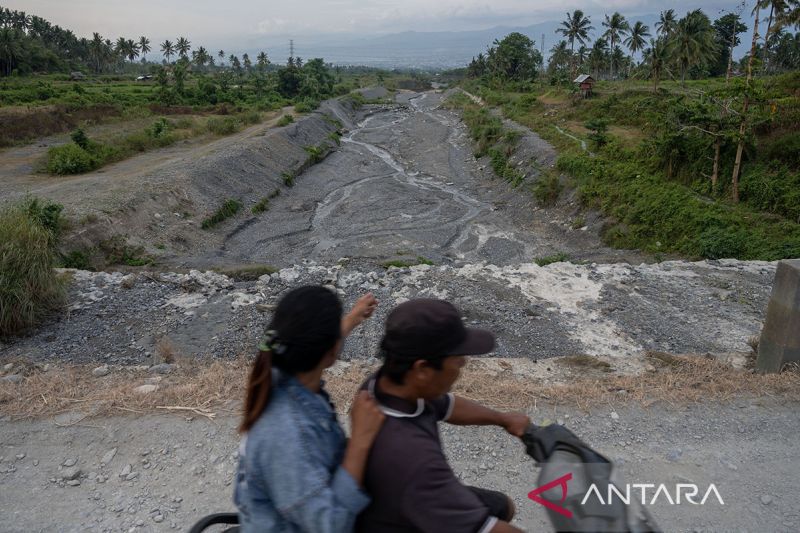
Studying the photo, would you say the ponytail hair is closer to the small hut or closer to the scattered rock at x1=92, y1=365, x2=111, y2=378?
the scattered rock at x1=92, y1=365, x2=111, y2=378

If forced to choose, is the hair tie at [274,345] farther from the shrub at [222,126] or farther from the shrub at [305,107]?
the shrub at [305,107]

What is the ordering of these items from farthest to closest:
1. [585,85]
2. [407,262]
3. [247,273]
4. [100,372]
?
[585,85]
[407,262]
[247,273]
[100,372]

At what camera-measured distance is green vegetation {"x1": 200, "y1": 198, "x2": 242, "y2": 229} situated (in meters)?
18.5

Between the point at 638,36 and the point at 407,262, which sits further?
the point at 638,36

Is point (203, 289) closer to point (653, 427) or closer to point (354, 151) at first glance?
point (653, 427)

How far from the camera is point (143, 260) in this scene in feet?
46.5

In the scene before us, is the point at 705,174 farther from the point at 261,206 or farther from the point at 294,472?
the point at 294,472

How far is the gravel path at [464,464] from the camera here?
343 centimetres

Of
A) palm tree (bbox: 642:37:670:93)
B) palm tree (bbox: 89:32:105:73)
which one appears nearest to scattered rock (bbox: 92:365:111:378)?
palm tree (bbox: 642:37:670:93)

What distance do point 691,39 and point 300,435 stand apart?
3880 cm

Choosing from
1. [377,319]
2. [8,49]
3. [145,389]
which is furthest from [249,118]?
[145,389]

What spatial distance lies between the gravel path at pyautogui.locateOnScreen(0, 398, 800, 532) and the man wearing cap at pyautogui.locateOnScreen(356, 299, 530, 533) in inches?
80.2

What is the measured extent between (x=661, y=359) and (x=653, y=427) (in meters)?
2.32

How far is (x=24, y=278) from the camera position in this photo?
319 inches
